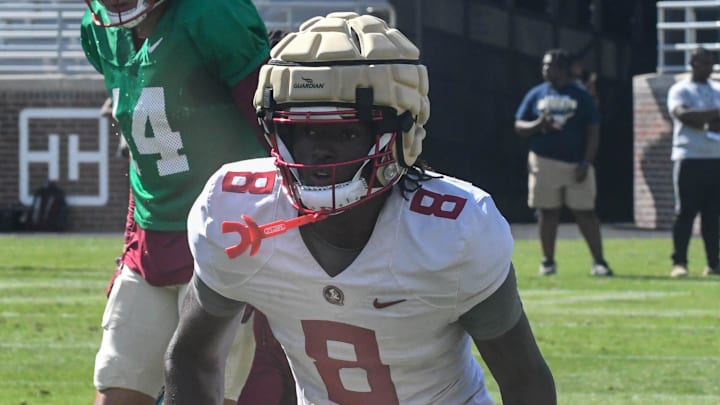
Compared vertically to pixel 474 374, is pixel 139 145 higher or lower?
higher

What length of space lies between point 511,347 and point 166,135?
1735 millimetres

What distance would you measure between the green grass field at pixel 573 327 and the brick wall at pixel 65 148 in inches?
161

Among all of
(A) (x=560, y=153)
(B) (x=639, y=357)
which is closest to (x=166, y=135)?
(B) (x=639, y=357)

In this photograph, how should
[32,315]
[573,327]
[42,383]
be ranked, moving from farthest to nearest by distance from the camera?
[32,315]
[573,327]
[42,383]

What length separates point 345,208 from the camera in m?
3.38

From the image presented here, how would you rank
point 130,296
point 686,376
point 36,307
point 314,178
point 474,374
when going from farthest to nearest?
1. point 36,307
2. point 686,376
3. point 130,296
4. point 474,374
5. point 314,178

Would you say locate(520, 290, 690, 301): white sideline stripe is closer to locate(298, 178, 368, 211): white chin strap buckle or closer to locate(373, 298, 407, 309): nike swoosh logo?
locate(373, 298, 407, 309): nike swoosh logo

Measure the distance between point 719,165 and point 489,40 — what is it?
8.86 meters

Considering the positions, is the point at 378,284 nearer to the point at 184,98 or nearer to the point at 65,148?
the point at 184,98

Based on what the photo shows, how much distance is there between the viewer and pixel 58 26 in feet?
69.9

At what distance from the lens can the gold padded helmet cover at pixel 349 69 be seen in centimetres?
337

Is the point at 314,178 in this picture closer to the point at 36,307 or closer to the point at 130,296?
the point at 130,296

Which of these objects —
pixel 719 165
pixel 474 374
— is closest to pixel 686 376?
pixel 474 374

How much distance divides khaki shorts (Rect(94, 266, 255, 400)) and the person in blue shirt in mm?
8763
